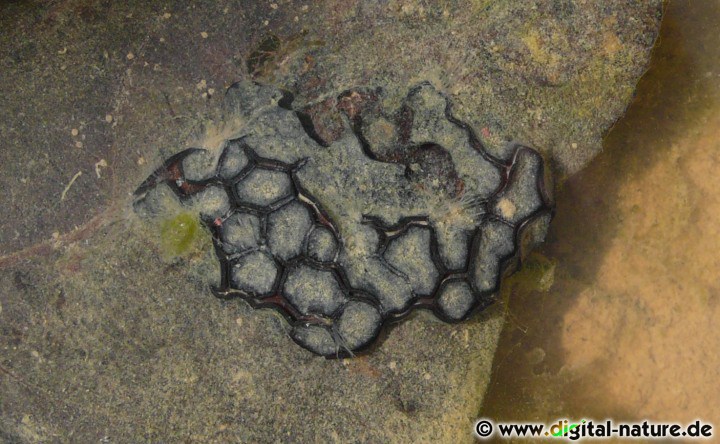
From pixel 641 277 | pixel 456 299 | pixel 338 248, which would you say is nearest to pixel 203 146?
pixel 338 248

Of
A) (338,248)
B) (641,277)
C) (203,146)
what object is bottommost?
(641,277)

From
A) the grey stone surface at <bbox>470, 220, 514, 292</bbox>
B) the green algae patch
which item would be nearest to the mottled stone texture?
the green algae patch

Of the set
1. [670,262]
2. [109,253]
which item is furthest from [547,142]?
[109,253]

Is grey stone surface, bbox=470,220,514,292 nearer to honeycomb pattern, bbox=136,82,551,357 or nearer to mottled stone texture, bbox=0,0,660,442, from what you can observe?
honeycomb pattern, bbox=136,82,551,357

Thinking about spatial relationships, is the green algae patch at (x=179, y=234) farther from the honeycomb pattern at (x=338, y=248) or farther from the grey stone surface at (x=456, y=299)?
the grey stone surface at (x=456, y=299)

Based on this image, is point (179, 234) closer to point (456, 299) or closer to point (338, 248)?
point (338, 248)

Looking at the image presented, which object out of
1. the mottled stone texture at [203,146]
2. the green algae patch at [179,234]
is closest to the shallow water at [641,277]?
the mottled stone texture at [203,146]
